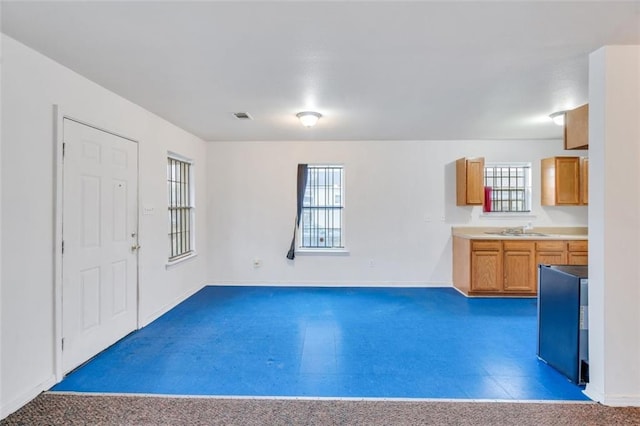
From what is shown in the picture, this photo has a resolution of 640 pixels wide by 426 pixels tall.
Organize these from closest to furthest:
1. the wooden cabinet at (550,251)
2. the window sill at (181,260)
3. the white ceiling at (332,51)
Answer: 1. the white ceiling at (332,51)
2. the window sill at (181,260)
3. the wooden cabinet at (550,251)

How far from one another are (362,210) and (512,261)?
94.5 inches

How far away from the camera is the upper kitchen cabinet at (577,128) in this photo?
109 inches

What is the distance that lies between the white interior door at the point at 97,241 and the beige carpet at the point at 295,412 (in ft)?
1.94

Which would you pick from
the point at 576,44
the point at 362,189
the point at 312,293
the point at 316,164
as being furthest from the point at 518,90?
the point at 312,293

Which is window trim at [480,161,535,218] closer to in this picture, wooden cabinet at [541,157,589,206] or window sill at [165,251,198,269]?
wooden cabinet at [541,157,589,206]

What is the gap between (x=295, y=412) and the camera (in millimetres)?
2248

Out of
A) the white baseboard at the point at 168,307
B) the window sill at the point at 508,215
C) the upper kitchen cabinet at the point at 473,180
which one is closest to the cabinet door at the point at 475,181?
the upper kitchen cabinet at the point at 473,180

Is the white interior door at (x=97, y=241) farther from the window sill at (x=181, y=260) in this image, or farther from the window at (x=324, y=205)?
the window at (x=324, y=205)

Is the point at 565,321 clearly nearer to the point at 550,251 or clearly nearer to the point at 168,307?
the point at 550,251

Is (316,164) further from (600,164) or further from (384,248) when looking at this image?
(600,164)

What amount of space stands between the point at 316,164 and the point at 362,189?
0.89 meters

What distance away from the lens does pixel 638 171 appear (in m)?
2.33

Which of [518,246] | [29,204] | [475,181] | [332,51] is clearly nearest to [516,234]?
[518,246]

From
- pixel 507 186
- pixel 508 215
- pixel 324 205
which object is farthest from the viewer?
pixel 324 205
